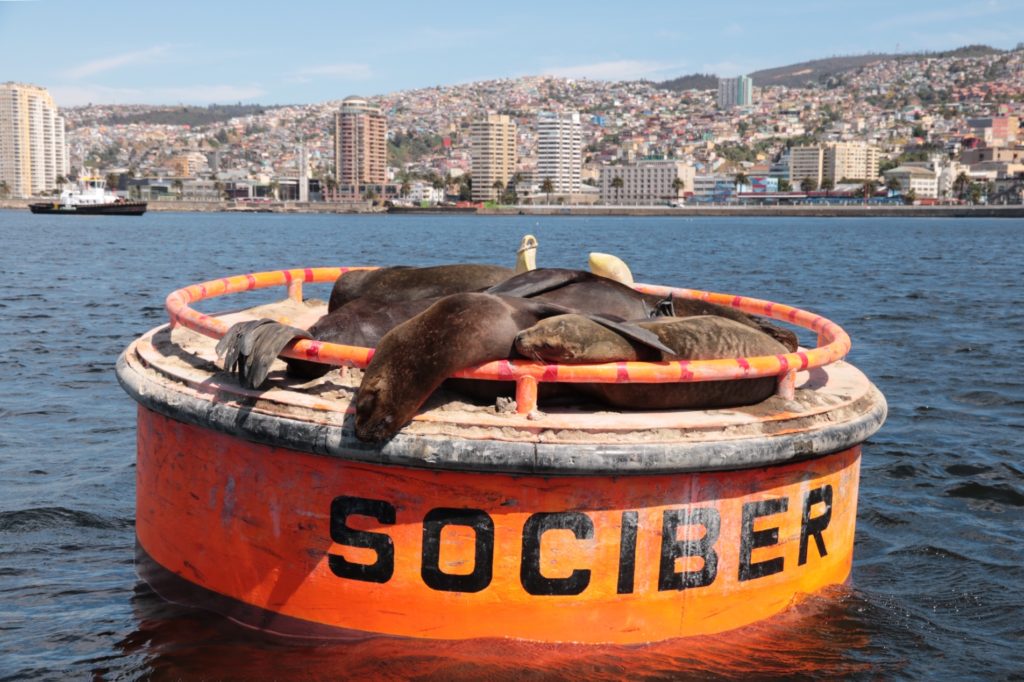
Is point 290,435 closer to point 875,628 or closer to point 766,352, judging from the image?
point 766,352

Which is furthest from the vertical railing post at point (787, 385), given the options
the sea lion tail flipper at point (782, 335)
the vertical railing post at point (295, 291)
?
the vertical railing post at point (295, 291)

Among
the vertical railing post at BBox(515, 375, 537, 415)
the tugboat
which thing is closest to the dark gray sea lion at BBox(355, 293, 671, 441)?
the vertical railing post at BBox(515, 375, 537, 415)

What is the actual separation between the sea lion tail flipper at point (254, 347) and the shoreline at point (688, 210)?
166284 mm

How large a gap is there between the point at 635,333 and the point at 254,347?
1.67m

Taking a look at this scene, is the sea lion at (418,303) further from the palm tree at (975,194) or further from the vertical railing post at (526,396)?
the palm tree at (975,194)

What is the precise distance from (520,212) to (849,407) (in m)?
186

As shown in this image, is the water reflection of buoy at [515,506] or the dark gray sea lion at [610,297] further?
the dark gray sea lion at [610,297]

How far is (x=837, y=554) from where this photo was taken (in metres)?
5.25

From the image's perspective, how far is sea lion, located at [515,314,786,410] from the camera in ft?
15.1

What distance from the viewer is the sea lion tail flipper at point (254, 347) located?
183 inches

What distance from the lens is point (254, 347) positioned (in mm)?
4754

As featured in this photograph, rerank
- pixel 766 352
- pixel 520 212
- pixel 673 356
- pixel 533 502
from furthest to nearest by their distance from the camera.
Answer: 1. pixel 520 212
2. pixel 766 352
3. pixel 673 356
4. pixel 533 502

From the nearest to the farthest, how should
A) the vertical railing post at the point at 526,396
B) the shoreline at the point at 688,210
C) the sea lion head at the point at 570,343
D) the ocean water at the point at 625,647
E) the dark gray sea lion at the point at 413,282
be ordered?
1. the vertical railing post at the point at 526,396
2. the sea lion head at the point at 570,343
3. the ocean water at the point at 625,647
4. the dark gray sea lion at the point at 413,282
5. the shoreline at the point at 688,210

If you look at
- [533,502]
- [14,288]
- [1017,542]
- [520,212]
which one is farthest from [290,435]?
[520,212]
